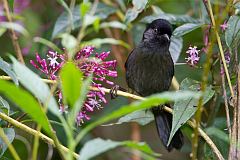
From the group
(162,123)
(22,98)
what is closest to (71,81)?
(22,98)

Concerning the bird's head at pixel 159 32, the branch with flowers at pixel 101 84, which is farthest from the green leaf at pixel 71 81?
the bird's head at pixel 159 32

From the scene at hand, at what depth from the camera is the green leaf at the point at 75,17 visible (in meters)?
3.36

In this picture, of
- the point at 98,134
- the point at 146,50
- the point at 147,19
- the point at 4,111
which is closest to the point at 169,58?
the point at 146,50

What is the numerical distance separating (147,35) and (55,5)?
107 centimetres

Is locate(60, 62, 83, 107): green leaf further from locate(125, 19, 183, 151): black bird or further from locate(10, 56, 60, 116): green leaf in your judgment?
locate(125, 19, 183, 151): black bird

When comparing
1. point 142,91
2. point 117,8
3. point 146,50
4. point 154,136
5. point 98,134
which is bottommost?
point 154,136

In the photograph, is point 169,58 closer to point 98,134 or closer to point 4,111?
point 98,134

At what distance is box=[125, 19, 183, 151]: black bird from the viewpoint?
3.44m

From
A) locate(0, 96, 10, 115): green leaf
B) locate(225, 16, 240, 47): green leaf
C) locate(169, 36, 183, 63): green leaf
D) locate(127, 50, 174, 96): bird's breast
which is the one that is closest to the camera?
locate(0, 96, 10, 115): green leaf

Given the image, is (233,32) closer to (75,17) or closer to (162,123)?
(162,123)

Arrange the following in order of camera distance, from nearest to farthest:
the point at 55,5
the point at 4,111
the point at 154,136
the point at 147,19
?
1. the point at 4,111
2. the point at 147,19
3. the point at 55,5
4. the point at 154,136

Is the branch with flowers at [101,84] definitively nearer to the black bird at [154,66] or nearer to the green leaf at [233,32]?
the green leaf at [233,32]

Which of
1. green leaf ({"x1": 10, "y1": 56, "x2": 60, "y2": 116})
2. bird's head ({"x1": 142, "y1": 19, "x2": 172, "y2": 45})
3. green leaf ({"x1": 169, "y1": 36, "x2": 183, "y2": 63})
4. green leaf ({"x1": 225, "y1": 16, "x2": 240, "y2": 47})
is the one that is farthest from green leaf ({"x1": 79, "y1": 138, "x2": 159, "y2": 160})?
bird's head ({"x1": 142, "y1": 19, "x2": 172, "y2": 45})

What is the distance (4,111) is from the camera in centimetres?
202
